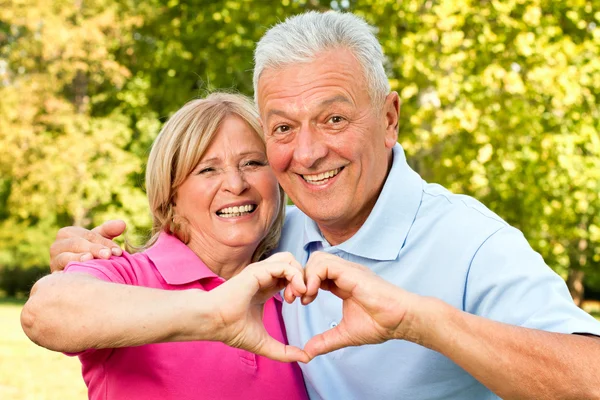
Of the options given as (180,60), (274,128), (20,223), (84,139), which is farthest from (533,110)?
(20,223)

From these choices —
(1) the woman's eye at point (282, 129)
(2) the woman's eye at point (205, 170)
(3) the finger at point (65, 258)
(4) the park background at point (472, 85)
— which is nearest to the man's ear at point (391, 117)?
(1) the woman's eye at point (282, 129)

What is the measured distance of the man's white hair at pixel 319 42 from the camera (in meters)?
2.91

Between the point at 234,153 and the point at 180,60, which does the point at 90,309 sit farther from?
the point at 180,60

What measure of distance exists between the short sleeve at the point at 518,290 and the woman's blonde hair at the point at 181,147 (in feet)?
3.95

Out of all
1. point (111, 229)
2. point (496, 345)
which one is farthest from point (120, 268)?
point (496, 345)

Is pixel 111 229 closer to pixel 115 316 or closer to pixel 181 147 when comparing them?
pixel 181 147

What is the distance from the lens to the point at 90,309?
231 centimetres

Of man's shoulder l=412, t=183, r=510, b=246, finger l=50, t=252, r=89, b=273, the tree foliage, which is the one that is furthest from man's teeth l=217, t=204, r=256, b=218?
the tree foliage

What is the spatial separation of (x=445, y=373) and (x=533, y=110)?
25.4 ft

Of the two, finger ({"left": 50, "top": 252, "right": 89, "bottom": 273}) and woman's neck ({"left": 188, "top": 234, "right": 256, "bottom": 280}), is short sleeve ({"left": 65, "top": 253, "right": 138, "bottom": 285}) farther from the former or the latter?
woman's neck ({"left": 188, "top": 234, "right": 256, "bottom": 280})

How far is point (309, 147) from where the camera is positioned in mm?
2928

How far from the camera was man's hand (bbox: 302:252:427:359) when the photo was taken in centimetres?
223

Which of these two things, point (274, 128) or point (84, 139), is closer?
point (274, 128)

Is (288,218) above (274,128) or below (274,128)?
below
